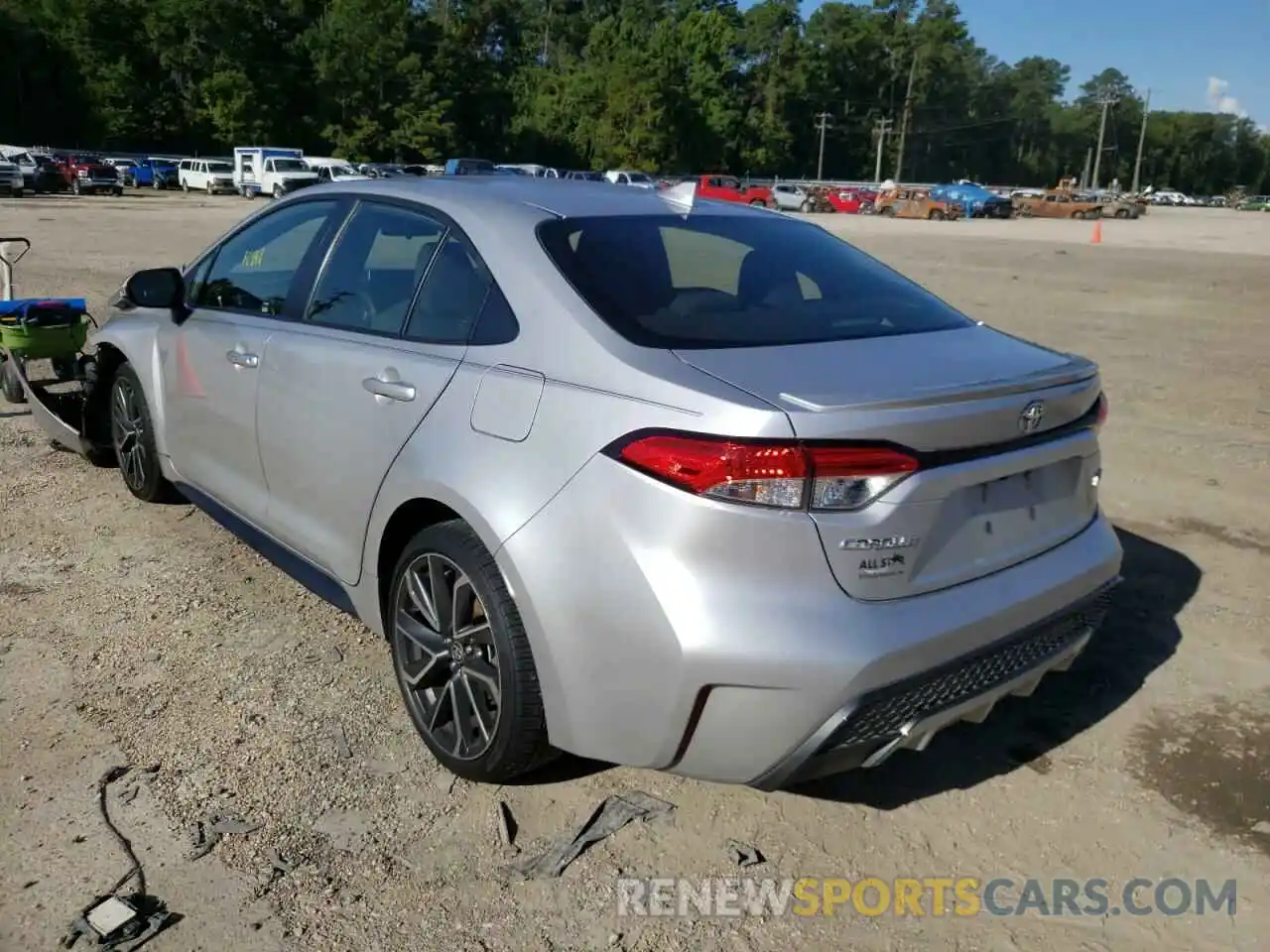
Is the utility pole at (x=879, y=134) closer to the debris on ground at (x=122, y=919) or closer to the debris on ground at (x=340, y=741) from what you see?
the debris on ground at (x=340, y=741)

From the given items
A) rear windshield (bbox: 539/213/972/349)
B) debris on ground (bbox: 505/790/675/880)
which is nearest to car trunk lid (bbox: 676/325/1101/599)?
rear windshield (bbox: 539/213/972/349)

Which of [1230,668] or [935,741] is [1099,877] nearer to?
[935,741]

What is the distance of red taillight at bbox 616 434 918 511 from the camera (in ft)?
7.84

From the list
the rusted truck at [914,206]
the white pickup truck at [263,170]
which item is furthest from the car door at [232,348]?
the rusted truck at [914,206]

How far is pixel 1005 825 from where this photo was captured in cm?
301

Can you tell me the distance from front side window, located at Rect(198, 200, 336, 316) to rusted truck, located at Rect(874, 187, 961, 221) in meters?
53.3

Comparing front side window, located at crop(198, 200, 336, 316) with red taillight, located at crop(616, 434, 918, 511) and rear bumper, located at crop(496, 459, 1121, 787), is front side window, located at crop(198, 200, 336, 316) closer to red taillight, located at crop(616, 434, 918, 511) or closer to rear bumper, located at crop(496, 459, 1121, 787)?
rear bumper, located at crop(496, 459, 1121, 787)

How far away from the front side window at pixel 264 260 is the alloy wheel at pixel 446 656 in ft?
4.59

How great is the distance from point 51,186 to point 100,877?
163 ft

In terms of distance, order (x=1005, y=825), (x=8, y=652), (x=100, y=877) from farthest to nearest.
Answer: (x=8, y=652)
(x=1005, y=825)
(x=100, y=877)

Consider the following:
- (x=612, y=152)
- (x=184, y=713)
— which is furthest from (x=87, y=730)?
(x=612, y=152)

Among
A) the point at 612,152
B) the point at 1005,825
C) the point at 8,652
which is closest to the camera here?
the point at 1005,825

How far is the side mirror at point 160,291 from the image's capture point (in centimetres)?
448

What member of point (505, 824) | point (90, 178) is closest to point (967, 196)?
point (90, 178)
